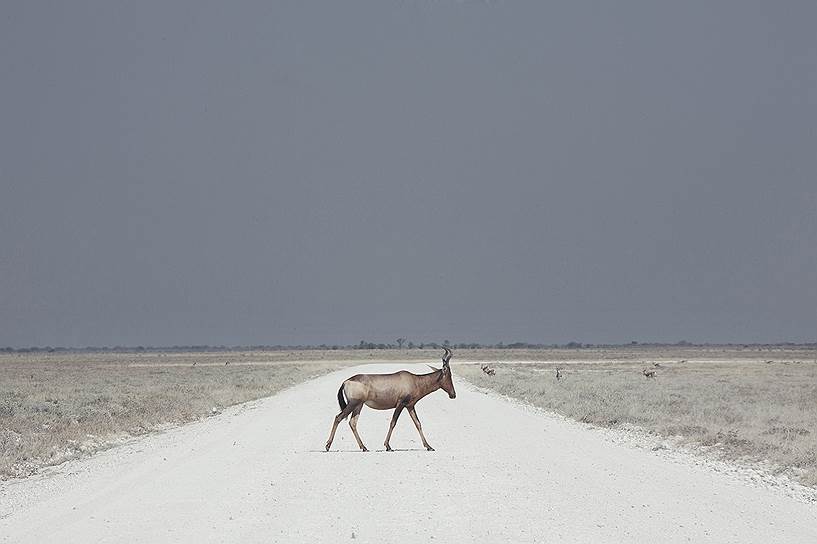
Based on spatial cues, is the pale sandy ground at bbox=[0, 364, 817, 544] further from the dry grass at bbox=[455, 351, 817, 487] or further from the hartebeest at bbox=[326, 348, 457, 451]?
the dry grass at bbox=[455, 351, 817, 487]

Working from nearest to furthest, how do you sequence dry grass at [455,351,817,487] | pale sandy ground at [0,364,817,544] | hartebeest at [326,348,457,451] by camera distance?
pale sandy ground at [0,364,817,544], hartebeest at [326,348,457,451], dry grass at [455,351,817,487]

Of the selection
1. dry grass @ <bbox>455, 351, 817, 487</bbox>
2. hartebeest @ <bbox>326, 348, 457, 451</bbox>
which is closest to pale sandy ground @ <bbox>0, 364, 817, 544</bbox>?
hartebeest @ <bbox>326, 348, 457, 451</bbox>

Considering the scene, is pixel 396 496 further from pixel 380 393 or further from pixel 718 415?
pixel 718 415

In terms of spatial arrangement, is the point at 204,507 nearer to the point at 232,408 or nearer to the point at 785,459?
the point at 785,459

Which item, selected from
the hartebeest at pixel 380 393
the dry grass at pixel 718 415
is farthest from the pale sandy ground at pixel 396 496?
the dry grass at pixel 718 415

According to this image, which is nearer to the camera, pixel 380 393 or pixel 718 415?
pixel 380 393

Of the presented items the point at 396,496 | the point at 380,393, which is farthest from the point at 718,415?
the point at 396,496

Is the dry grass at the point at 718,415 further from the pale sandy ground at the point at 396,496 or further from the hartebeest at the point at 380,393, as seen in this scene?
the hartebeest at the point at 380,393

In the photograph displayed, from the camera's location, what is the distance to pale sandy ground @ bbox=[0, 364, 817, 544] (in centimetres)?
1049

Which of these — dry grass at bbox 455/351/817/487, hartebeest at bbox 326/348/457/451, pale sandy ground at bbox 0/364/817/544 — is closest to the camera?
pale sandy ground at bbox 0/364/817/544

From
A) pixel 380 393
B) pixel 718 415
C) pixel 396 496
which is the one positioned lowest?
pixel 396 496

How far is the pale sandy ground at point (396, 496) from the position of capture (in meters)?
10.5

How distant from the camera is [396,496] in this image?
12945mm

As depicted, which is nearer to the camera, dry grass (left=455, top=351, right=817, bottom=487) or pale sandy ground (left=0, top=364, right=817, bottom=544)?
pale sandy ground (left=0, top=364, right=817, bottom=544)
